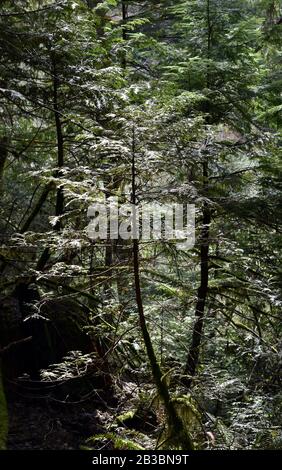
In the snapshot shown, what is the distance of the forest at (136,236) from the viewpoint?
3.76 metres

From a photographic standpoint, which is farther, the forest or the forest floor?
the forest floor

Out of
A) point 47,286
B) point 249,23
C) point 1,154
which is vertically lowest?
point 47,286

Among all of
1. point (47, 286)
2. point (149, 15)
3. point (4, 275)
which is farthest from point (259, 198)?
point (149, 15)

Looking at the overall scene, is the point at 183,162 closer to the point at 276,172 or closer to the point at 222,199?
the point at 222,199

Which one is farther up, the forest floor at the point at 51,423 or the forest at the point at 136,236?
the forest at the point at 136,236

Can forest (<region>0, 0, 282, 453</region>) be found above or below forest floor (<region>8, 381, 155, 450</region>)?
above

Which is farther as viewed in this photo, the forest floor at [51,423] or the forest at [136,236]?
the forest floor at [51,423]

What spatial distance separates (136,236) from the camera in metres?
3.64

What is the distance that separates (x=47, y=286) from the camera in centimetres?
596

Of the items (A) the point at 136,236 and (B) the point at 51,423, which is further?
(B) the point at 51,423

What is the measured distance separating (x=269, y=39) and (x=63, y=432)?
6.94 metres

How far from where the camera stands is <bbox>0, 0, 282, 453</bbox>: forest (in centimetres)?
376
